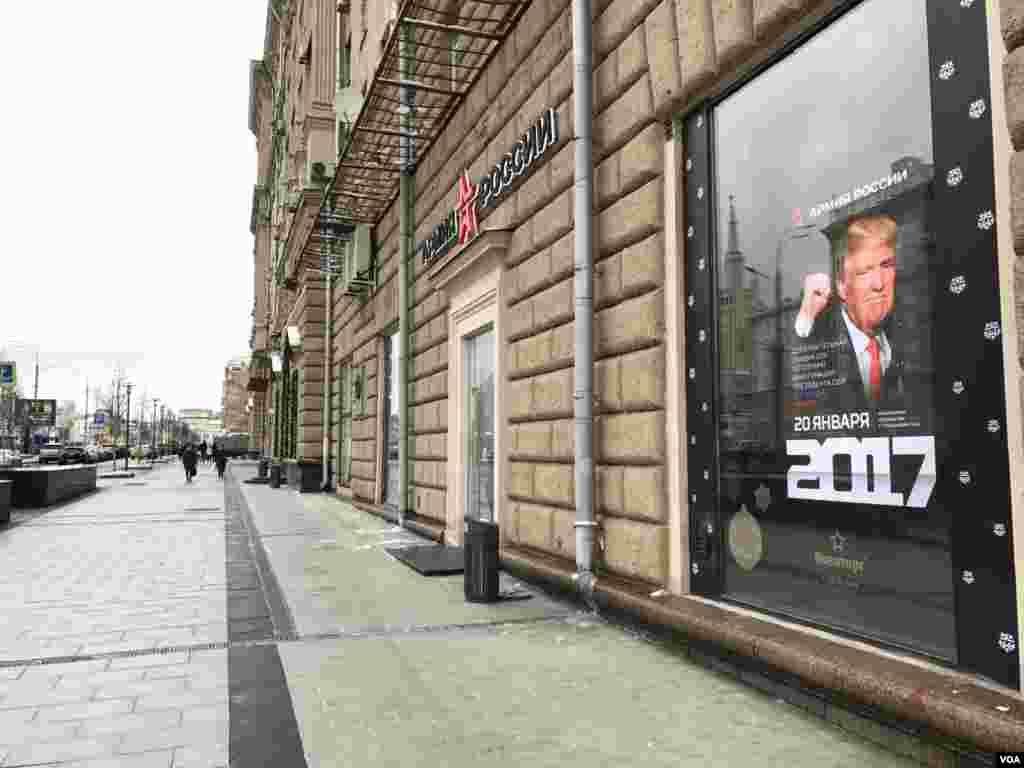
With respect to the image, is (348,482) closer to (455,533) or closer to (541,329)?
(455,533)

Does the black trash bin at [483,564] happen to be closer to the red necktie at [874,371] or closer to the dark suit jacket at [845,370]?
the dark suit jacket at [845,370]

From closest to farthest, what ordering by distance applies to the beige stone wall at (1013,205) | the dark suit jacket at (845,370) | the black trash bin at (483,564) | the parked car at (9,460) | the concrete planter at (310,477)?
the beige stone wall at (1013,205)
the dark suit jacket at (845,370)
the black trash bin at (483,564)
the concrete planter at (310,477)
the parked car at (9,460)

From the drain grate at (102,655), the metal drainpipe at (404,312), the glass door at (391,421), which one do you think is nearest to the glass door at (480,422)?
the metal drainpipe at (404,312)

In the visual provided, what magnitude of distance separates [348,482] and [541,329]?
12.6 metres

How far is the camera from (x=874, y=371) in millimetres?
4145

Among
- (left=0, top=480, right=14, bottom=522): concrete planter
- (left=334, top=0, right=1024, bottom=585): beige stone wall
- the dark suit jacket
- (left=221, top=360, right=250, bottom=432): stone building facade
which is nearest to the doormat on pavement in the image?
(left=334, top=0, right=1024, bottom=585): beige stone wall

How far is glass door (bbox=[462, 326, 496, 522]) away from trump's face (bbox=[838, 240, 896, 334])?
546 cm

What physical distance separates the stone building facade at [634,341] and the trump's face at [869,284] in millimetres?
488

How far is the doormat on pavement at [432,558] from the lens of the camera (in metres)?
8.49

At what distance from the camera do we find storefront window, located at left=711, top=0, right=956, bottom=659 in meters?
3.87

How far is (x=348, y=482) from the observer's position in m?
19.4

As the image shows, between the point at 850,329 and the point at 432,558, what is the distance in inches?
238

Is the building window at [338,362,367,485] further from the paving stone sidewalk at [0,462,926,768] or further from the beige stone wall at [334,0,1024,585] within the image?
the paving stone sidewalk at [0,462,926,768]

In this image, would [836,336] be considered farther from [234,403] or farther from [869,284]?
[234,403]
